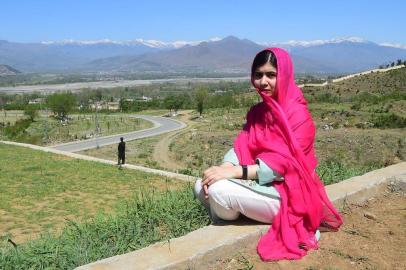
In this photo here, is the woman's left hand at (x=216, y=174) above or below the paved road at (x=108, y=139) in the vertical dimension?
above

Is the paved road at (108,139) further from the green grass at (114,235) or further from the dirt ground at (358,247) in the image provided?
the dirt ground at (358,247)

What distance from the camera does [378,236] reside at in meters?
3.57

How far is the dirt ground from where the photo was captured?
3.05 m

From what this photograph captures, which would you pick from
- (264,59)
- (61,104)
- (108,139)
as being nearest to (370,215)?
(264,59)

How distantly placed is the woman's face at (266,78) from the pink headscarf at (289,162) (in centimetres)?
3

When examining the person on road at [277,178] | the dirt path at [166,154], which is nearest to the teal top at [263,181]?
the person on road at [277,178]

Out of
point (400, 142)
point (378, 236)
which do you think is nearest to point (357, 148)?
point (400, 142)

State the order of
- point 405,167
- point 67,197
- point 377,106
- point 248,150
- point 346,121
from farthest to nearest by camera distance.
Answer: point 377,106, point 346,121, point 67,197, point 405,167, point 248,150

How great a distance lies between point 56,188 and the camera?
1186cm

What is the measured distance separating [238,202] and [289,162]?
421 millimetres

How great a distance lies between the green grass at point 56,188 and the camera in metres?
9.07

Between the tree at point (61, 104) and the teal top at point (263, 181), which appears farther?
the tree at point (61, 104)

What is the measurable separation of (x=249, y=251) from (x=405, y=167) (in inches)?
113

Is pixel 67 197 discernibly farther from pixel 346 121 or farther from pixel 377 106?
pixel 377 106
